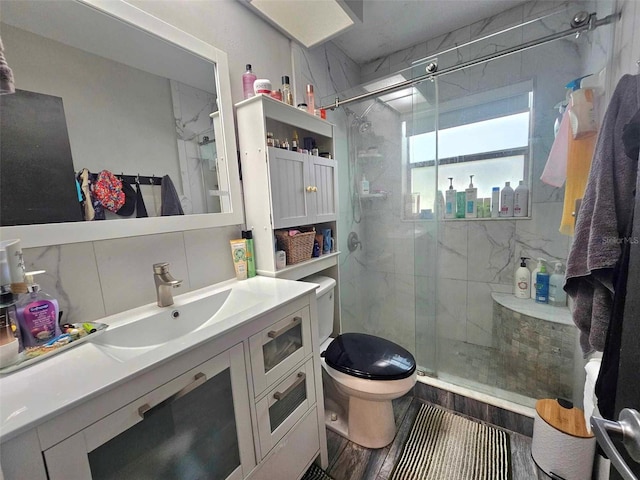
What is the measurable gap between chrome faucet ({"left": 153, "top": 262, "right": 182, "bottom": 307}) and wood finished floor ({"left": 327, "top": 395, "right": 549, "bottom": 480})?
111 cm

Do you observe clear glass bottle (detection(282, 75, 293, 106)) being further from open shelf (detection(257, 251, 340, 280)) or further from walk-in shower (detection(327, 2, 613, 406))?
open shelf (detection(257, 251, 340, 280))

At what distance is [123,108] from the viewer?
0.94 metres

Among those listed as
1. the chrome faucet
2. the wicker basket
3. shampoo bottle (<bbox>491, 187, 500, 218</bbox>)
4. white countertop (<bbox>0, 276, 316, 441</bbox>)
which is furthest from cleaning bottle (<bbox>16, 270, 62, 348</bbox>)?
shampoo bottle (<bbox>491, 187, 500, 218</bbox>)

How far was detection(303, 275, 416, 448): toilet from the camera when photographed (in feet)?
4.06

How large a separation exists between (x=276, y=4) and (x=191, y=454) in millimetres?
1852

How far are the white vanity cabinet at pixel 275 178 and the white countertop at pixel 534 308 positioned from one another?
4.52 ft

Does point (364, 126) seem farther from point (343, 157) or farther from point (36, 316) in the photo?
point (36, 316)

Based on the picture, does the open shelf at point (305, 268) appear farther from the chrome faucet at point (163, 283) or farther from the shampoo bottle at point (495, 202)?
the shampoo bottle at point (495, 202)

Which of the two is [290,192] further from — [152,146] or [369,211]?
[369,211]

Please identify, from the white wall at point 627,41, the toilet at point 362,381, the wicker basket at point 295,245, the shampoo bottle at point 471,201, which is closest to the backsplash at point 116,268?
the wicker basket at point 295,245

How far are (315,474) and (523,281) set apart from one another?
70.5 inches

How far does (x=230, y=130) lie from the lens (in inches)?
49.9

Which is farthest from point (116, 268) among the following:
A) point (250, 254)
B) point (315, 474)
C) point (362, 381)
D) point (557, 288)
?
point (557, 288)

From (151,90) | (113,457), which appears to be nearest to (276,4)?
(151,90)
